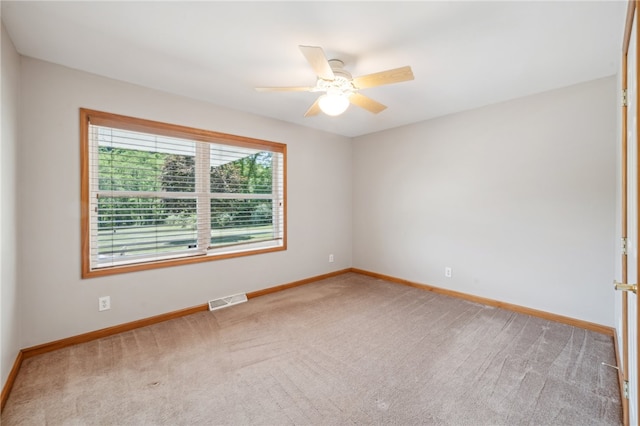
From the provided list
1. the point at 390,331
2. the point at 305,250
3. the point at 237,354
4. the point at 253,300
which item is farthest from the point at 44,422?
the point at 305,250

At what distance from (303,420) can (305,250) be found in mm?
2689

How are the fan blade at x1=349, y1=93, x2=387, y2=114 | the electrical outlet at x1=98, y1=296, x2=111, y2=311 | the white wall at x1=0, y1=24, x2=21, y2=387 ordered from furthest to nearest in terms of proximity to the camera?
1. the electrical outlet at x1=98, y1=296, x2=111, y2=311
2. the fan blade at x1=349, y1=93, x2=387, y2=114
3. the white wall at x1=0, y1=24, x2=21, y2=387

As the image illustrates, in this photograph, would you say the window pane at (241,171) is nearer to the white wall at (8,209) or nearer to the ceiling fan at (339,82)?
the ceiling fan at (339,82)

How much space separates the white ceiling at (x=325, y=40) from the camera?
1.67 metres

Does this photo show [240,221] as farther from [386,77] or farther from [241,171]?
[386,77]

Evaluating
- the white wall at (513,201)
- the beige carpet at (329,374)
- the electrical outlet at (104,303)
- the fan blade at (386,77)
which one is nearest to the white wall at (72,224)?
the electrical outlet at (104,303)

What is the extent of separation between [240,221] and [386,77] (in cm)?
245

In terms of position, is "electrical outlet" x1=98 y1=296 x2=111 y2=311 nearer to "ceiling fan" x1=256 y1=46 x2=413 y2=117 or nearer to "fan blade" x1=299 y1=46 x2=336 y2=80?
"ceiling fan" x1=256 y1=46 x2=413 y2=117

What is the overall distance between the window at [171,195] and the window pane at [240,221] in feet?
0.04

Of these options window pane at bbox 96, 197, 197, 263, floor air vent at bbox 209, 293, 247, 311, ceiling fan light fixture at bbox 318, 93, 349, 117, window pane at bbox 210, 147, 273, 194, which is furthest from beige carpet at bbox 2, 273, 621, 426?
ceiling fan light fixture at bbox 318, 93, 349, 117

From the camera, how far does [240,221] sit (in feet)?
11.7

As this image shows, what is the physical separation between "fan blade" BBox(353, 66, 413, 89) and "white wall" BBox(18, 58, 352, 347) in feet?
6.22

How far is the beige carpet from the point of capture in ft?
5.26

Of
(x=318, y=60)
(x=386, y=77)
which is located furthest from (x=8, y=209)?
(x=386, y=77)
